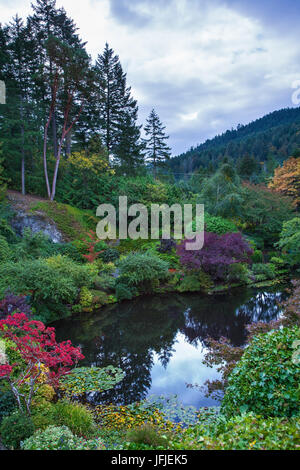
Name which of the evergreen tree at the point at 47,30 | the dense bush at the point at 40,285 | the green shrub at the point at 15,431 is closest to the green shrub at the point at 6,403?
the green shrub at the point at 15,431

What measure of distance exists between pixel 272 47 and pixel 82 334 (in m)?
11.2

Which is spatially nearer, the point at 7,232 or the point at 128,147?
the point at 7,232

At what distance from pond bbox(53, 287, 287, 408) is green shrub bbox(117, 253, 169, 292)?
0.67 m

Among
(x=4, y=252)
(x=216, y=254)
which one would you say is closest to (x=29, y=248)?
(x=4, y=252)

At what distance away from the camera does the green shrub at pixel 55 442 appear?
307cm

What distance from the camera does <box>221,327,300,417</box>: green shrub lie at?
2789mm

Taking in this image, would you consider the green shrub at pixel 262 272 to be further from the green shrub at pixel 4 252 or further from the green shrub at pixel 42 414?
the green shrub at pixel 42 414

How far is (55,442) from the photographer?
10.5ft

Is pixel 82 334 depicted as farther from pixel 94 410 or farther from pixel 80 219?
pixel 80 219

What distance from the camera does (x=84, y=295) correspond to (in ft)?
33.2

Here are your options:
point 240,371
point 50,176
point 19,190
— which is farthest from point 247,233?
point 240,371

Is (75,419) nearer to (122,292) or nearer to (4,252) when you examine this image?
(122,292)

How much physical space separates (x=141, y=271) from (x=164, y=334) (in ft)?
11.5

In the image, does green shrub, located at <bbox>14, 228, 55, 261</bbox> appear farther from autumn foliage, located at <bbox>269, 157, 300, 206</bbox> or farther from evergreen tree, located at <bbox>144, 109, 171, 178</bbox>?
autumn foliage, located at <bbox>269, 157, 300, 206</bbox>
